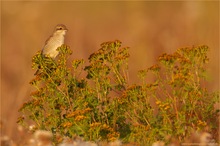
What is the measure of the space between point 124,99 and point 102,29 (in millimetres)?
13055

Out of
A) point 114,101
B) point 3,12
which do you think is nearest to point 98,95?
point 114,101

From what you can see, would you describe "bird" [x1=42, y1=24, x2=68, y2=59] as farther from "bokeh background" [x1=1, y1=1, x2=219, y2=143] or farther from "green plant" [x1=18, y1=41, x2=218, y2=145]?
"bokeh background" [x1=1, y1=1, x2=219, y2=143]

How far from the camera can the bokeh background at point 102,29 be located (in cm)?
1248

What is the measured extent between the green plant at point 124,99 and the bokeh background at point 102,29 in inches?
128

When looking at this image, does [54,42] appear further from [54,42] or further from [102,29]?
[102,29]

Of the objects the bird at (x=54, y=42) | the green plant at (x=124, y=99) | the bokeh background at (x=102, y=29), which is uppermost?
the bokeh background at (x=102, y=29)

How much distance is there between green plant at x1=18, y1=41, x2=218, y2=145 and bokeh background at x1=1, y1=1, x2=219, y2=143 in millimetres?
3262

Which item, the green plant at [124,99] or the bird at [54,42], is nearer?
the green plant at [124,99]

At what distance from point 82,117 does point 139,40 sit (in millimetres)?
10548

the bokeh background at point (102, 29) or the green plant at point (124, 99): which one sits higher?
the bokeh background at point (102, 29)

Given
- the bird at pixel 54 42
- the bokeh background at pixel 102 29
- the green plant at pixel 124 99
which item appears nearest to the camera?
the green plant at pixel 124 99

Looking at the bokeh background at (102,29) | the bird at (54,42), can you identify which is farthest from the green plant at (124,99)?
the bokeh background at (102,29)

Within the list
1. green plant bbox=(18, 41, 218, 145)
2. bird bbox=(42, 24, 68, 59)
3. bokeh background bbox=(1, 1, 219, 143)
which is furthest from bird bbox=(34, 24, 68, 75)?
bokeh background bbox=(1, 1, 219, 143)

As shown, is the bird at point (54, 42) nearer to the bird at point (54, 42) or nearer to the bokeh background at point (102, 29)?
the bird at point (54, 42)
